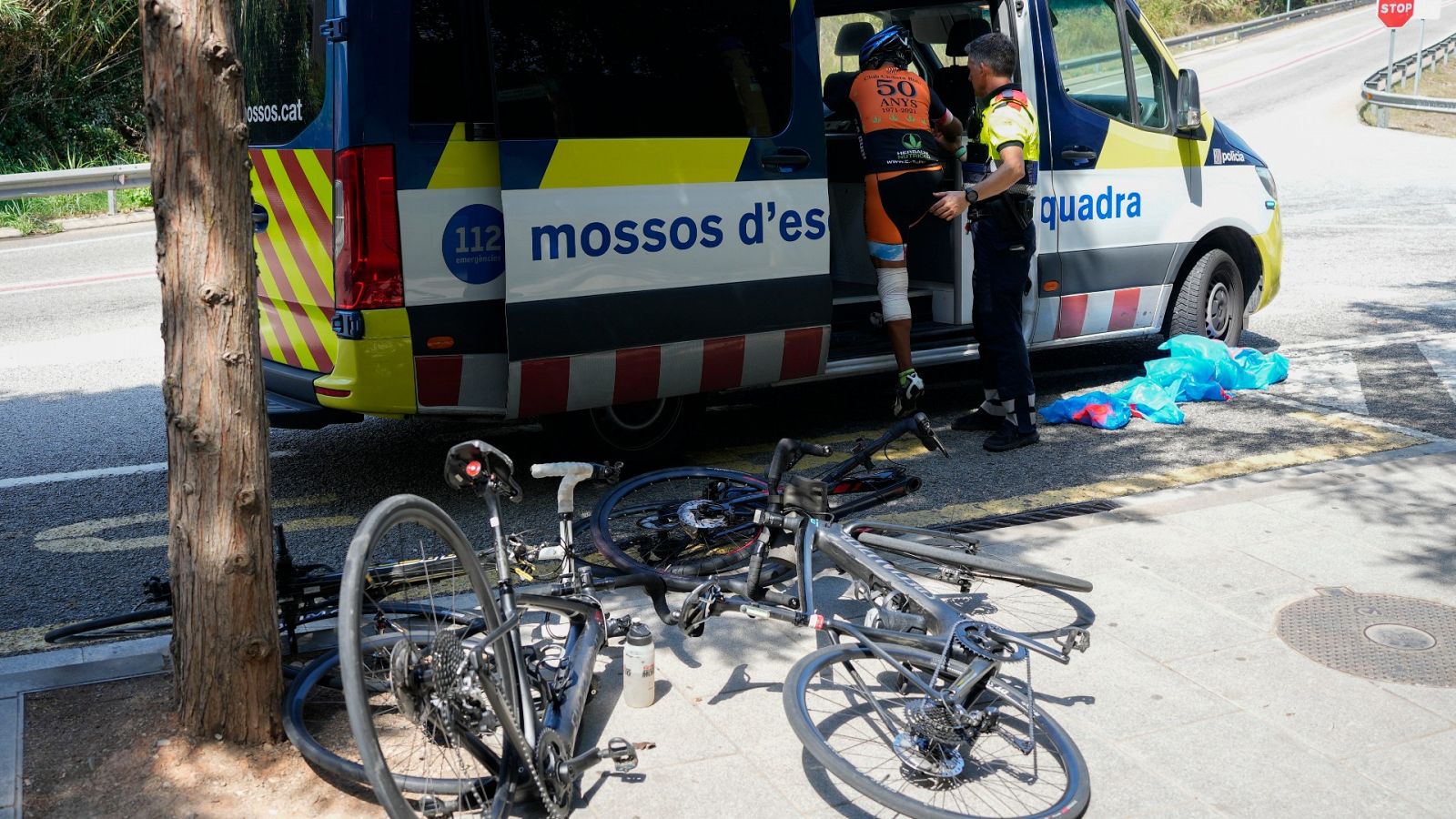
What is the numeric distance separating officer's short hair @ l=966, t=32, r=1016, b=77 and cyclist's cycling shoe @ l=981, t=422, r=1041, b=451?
1727 millimetres

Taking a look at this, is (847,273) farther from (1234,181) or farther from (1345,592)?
(1345,592)

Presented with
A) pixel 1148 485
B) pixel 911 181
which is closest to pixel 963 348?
pixel 911 181

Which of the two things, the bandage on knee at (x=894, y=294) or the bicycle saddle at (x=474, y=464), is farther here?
the bandage on knee at (x=894, y=294)

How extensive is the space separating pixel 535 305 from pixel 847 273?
3140 mm

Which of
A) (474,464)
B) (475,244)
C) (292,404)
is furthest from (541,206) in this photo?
(474,464)

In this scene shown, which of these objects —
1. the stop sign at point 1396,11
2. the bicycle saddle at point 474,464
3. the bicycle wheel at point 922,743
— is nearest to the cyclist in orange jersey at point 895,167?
the bicycle wheel at point 922,743

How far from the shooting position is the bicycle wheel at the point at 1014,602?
14.2 ft

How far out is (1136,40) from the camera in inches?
297

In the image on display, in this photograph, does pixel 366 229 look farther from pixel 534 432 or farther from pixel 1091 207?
pixel 1091 207

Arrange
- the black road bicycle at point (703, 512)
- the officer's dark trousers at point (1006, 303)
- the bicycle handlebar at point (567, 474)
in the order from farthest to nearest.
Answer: the officer's dark trousers at point (1006, 303), the black road bicycle at point (703, 512), the bicycle handlebar at point (567, 474)

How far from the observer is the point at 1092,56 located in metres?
7.27

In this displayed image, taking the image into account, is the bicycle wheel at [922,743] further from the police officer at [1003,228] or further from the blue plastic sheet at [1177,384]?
the blue plastic sheet at [1177,384]

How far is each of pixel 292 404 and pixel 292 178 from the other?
0.94 m

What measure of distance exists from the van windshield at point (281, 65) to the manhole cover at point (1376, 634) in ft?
13.0
